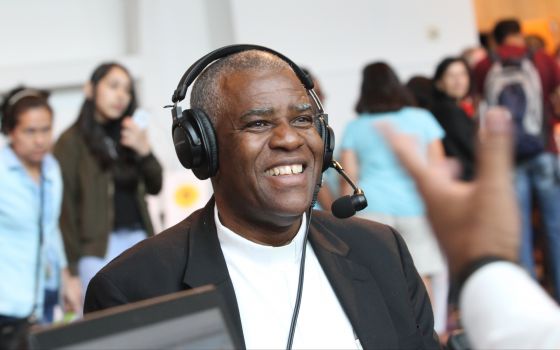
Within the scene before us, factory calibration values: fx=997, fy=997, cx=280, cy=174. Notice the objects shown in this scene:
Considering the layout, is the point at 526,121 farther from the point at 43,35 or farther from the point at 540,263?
the point at 43,35

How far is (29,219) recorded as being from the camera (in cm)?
423

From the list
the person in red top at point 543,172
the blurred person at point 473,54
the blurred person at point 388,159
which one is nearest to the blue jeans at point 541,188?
the person in red top at point 543,172

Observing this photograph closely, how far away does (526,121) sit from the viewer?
571 cm

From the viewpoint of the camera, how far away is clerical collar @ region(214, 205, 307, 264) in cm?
215

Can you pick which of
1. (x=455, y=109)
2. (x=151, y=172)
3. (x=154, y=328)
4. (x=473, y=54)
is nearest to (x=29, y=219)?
(x=151, y=172)

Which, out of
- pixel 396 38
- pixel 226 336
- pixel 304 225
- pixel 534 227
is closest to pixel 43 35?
pixel 396 38

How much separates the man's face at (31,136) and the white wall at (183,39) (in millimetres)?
2714

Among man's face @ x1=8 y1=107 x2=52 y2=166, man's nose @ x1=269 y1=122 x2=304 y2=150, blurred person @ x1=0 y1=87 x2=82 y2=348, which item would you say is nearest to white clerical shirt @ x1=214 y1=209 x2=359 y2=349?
man's nose @ x1=269 y1=122 x2=304 y2=150

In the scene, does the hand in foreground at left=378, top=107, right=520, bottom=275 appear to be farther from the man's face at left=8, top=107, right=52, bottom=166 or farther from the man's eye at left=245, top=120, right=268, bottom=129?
the man's face at left=8, top=107, right=52, bottom=166

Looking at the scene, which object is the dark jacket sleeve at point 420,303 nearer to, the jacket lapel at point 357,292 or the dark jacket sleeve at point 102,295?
the jacket lapel at point 357,292

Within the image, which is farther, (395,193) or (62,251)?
(395,193)

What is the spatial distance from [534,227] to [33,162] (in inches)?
123

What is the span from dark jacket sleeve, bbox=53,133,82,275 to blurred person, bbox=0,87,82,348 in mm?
103

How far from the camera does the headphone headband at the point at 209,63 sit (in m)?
2.19
